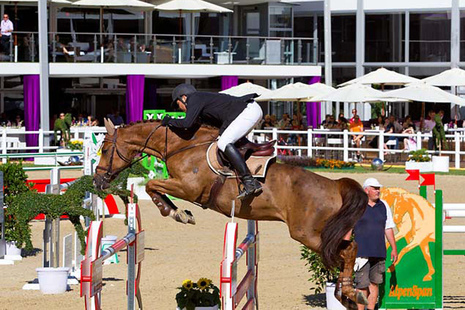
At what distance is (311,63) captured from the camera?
125ft

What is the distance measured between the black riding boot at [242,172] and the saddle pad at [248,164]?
0.31 ft

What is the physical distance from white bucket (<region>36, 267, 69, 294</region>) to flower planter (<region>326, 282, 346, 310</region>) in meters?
3.02

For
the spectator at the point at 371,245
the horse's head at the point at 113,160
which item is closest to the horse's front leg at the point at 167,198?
the horse's head at the point at 113,160

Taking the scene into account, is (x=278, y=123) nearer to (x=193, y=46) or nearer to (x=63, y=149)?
(x=193, y=46)

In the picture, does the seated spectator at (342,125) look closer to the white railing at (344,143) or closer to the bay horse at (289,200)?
the white railing at (344,143)

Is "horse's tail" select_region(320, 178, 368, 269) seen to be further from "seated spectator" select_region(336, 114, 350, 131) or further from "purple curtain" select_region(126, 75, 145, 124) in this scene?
"purple curtain" select_region(126, 75, 145, 124)

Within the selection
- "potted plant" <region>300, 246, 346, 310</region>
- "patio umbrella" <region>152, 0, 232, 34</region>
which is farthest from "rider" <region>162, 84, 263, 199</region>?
"patio umbrella" <region>152, 0, 232, 34</region>

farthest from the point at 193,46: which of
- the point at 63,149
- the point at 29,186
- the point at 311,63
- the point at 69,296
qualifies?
the point at 69,296

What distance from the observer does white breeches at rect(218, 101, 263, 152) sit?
9.15 m

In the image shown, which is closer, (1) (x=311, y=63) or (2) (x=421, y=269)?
(2) (x=421, y=269)

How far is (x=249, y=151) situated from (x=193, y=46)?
26645 mm

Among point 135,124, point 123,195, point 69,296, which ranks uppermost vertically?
point 135,124

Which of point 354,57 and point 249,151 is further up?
point 354,57

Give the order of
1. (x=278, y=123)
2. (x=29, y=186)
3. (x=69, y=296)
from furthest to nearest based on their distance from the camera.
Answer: (x=278, y=123), (x=29, y=186), (x=69, y=296)
